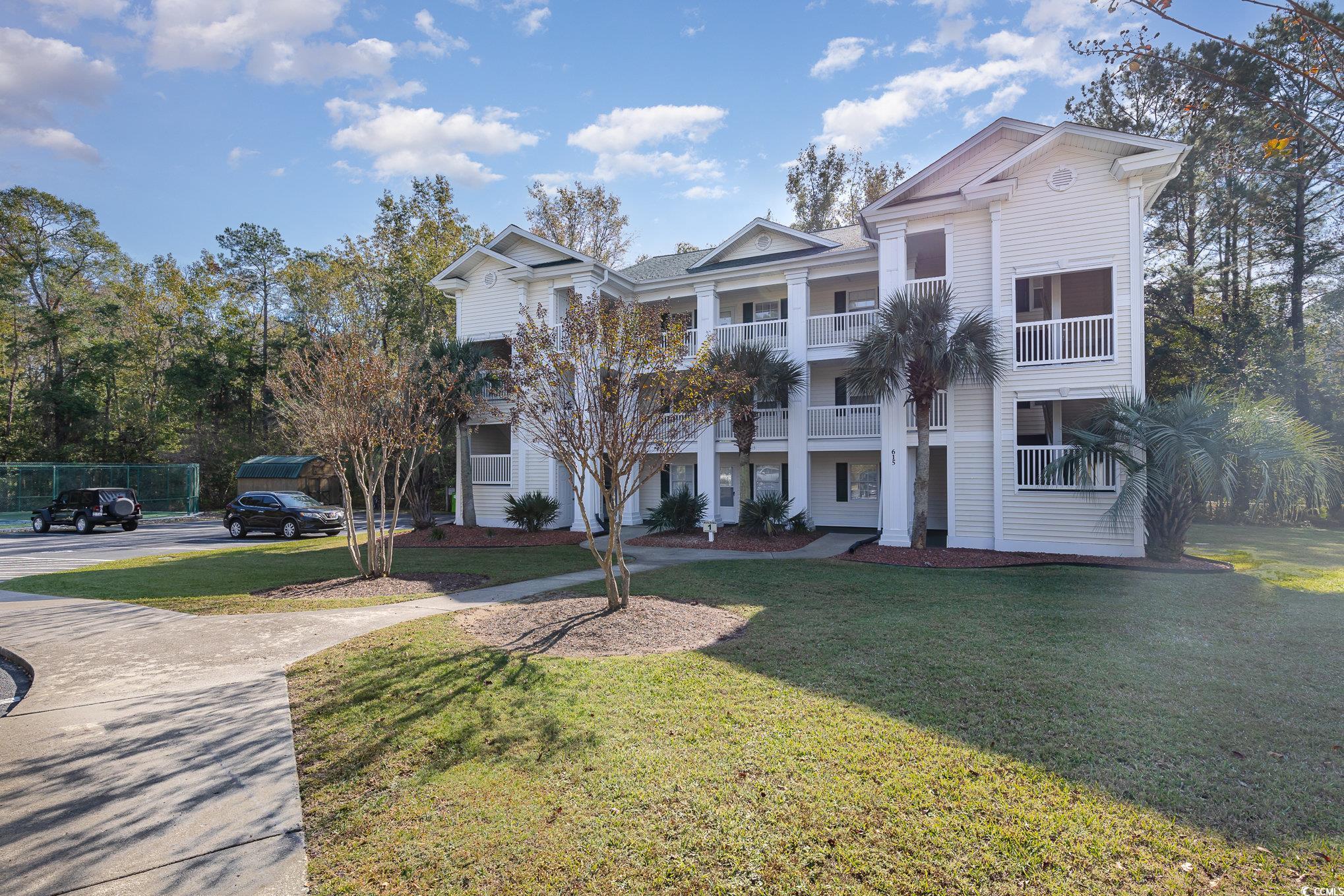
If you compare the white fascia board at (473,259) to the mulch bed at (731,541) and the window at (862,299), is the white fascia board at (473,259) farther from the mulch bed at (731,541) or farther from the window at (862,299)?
the window at (862,299)

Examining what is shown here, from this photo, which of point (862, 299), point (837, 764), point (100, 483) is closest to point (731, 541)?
point (862, 299)

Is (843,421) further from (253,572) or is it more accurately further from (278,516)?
(278,516)

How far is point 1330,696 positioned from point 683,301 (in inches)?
759

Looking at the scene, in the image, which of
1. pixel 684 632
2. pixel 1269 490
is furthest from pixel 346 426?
pixel 1269 490

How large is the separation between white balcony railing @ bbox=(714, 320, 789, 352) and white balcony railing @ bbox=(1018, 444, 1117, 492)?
7.61 meters

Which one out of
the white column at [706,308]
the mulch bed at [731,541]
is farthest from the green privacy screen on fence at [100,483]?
the white column at [706,308]

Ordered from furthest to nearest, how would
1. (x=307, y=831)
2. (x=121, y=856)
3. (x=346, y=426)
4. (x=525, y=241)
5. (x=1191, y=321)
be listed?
(x=1191, y=321), (x=525, y=241), (x=346, y=426), (x=307, y=831), (x=121, y=856)

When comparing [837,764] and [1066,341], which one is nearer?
[837,764]

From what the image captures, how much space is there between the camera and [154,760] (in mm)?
4336

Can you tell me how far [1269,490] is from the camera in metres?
10.8

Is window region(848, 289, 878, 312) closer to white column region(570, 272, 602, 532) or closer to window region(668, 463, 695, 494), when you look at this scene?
window region(668, 463, 695, 494)

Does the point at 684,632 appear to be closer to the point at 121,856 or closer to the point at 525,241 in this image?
the point at 121,856

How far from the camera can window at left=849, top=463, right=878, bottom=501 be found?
68.0ft

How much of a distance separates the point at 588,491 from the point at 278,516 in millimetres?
10195
